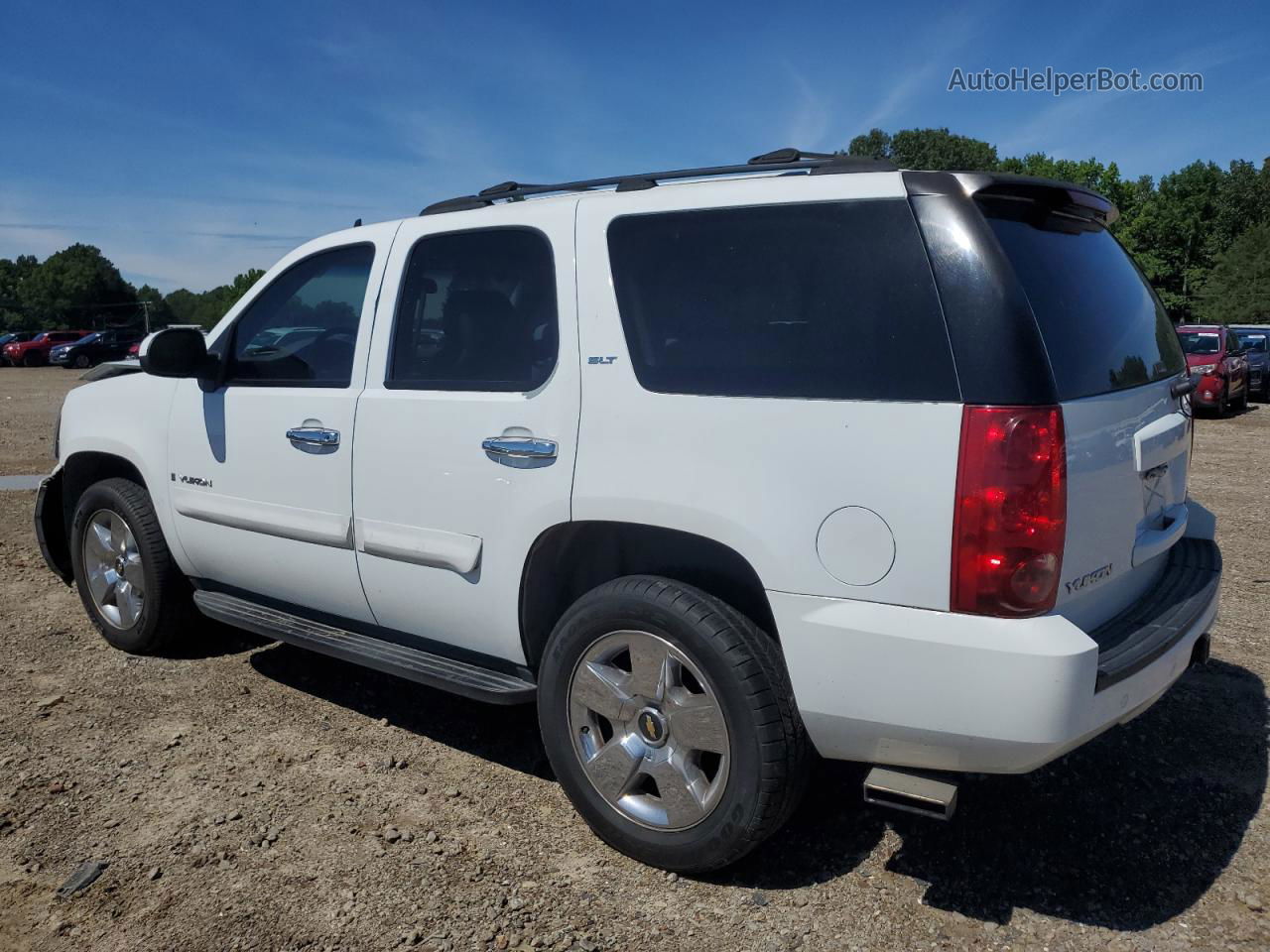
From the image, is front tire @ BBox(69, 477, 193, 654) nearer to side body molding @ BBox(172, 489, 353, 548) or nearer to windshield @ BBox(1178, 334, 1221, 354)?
side body molding @ BBox(172, 489, 353, 548)

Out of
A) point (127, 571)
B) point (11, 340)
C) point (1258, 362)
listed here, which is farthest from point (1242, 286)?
point (127, 571)

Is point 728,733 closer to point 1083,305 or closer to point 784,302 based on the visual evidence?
point 784,302

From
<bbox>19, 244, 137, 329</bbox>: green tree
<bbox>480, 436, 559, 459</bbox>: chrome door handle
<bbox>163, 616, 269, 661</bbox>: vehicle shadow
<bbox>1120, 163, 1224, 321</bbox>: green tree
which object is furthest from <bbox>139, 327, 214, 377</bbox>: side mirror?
<bbox>19, 244, 137, 329</bbox>: green tree

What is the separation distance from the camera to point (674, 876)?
120 inches

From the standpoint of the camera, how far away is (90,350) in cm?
4041

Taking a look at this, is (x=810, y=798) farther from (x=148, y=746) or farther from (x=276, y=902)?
(x=148, y=746)

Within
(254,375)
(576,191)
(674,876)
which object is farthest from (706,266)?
(254,375)

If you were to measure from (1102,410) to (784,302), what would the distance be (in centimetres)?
86

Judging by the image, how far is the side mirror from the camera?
13.4 ft

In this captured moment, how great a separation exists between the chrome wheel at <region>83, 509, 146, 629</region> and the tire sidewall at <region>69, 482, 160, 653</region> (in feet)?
0.08

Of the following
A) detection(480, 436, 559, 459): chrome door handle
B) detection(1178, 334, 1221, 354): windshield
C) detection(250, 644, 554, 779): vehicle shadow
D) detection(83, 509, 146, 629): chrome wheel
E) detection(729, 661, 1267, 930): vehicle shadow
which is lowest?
detection(250, 644, 554, 779): vehicle shadow

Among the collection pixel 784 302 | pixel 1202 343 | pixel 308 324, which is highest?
pixel 784 302

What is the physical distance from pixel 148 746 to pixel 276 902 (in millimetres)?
1318

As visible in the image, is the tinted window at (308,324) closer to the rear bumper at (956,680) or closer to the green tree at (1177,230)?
the rear bumper at (956,680)
